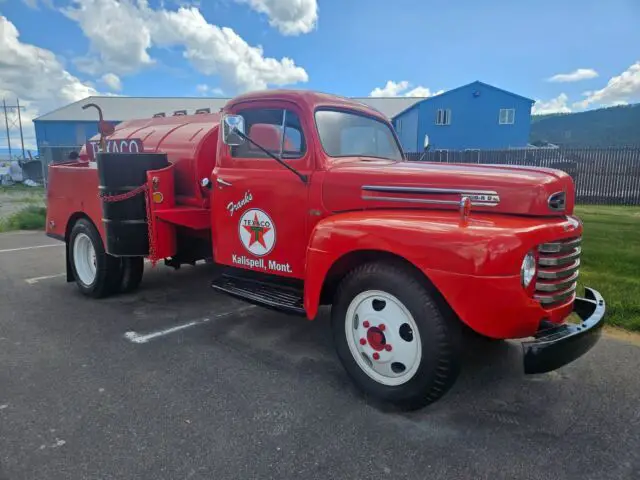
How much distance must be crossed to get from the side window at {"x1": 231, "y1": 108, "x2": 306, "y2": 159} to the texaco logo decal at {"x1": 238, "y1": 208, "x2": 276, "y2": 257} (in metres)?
0.52

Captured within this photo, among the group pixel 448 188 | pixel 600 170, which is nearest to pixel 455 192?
pixel 448 188

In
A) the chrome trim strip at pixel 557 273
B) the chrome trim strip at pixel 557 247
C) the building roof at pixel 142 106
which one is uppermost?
the building roof at pixel 142 106

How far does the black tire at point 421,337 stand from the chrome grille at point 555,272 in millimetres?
556

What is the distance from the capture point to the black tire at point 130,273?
17.7 feet

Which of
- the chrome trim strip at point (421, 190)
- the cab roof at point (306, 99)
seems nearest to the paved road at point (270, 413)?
the chrome trim strip at point (421, 190)

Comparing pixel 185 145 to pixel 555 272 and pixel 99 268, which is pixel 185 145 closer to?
pixel 99 268

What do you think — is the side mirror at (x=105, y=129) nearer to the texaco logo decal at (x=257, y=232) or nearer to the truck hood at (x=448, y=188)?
the texaco logo decal at (x=257, y=232)

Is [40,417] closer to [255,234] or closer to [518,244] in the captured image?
[255,234]

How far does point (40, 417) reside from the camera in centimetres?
287

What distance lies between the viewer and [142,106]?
43219 millimetres

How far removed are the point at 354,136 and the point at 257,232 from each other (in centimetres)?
120

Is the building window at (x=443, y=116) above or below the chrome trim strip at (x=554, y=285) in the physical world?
above

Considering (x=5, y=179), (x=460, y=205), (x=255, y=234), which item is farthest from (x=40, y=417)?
(x=5, y=179)

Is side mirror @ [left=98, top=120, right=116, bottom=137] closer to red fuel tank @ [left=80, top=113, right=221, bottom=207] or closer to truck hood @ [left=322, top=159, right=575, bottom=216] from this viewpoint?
red fuel tank @ [left=80, top=113, right=221, bottom=207]
